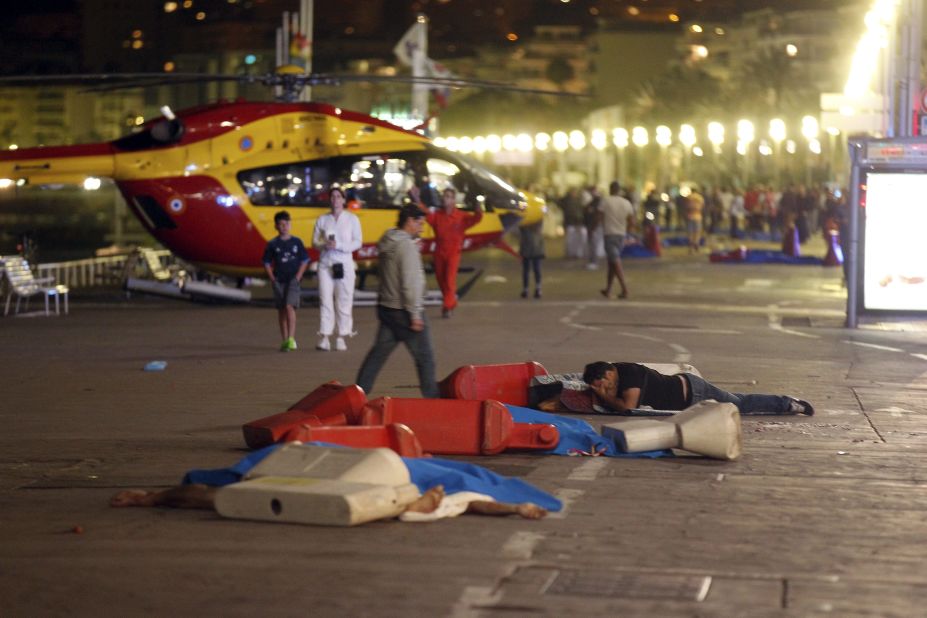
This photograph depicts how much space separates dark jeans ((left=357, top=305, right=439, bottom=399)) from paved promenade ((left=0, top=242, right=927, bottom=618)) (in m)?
0.95

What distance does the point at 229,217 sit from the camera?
2644 cm

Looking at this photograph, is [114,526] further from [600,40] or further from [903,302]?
[600,40]

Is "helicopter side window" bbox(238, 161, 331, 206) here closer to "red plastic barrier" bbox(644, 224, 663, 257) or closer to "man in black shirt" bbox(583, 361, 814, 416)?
"man in black shirt" bbox(583, 361, 814, 416)

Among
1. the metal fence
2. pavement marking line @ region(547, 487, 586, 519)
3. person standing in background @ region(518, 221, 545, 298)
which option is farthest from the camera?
the metal fence

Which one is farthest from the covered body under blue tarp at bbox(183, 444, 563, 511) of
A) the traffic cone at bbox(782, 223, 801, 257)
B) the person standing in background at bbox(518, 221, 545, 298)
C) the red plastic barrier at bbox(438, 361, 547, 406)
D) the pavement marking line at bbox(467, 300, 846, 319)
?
the traffic cone at bbox(782, 223, 801, 257)

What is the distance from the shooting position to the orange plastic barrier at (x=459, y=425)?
11.1m

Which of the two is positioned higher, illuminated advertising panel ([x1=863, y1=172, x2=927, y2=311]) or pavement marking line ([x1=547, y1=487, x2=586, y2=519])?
illuminated advertising panel ([x1=863, y1=172, x2=927, y2=311])

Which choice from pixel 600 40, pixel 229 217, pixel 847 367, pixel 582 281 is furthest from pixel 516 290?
pixel 600 40

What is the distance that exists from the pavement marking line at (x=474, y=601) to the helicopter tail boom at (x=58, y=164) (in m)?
19.6

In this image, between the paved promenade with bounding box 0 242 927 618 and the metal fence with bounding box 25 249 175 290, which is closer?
the paved promenade with bounding box 0 242 927 618

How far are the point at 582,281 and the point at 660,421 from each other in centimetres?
2191

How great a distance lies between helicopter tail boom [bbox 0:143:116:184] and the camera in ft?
83.2

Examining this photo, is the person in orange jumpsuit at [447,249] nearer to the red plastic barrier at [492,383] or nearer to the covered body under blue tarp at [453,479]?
the red plastic barrier at [492,383]

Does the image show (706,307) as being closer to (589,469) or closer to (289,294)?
(289,294)
